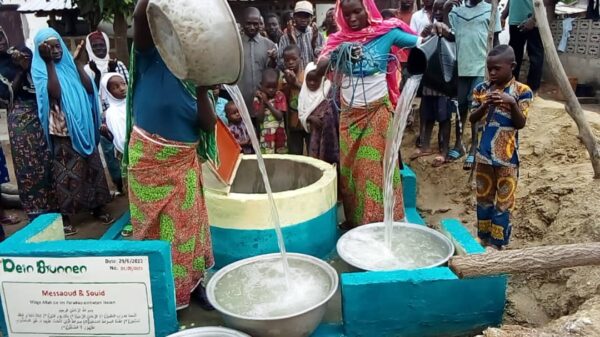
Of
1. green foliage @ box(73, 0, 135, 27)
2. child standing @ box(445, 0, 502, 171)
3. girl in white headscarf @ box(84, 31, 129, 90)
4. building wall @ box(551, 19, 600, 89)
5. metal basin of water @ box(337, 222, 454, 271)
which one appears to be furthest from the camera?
building wall @ box(551, 19, 600, 89)

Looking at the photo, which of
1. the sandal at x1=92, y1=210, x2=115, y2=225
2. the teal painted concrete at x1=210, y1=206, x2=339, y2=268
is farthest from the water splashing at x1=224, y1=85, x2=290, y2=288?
the sandal at x1=92, y1=210, x2=115, y2=225

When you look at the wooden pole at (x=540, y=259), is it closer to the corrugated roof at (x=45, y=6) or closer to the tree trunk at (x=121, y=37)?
the tree trunk at (x=121, y=37)

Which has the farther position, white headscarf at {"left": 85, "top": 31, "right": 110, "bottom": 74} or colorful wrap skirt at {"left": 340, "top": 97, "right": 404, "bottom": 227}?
white headscarf at {"left": 85, "top": 31, "right": 110, "bottom": 74}

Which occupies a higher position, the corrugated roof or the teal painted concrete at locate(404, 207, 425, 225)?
the corrugated roof

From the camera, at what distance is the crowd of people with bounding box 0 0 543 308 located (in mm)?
2748

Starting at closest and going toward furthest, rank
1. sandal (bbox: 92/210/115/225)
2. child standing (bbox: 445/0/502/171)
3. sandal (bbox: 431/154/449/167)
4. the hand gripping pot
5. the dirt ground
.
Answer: the hand gripping pot → the dirt ground → sandal (bbox: 92/210/115/225) → child standing (bbox: 445/0/502/171) → sandal (bbox: 431/154/449/167)

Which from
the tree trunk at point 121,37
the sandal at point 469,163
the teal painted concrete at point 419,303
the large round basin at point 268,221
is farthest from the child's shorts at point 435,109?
the tree trunk at point 121,37

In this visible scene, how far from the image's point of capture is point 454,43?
4938mm

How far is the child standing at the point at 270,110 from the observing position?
470cm

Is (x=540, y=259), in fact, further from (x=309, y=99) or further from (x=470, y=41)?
(x=470, y=41)

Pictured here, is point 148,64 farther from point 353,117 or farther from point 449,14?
point 449,14

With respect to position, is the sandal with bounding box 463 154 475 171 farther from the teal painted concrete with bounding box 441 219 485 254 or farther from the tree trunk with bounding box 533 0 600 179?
the teal painted concrete with bounding box 441 219 485 254

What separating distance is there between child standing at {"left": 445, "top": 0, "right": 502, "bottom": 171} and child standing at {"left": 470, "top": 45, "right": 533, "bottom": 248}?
68.1 inches

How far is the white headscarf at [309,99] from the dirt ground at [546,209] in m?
1.63
